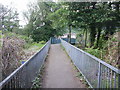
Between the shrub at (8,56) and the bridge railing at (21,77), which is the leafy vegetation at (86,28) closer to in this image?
the shrub at (8,56)

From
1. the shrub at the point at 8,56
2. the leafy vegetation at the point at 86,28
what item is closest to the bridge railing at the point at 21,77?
the shrub at the point at 8,56

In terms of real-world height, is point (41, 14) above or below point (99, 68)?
above

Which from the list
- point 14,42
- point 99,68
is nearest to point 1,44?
point 14,42

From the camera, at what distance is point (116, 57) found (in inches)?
173

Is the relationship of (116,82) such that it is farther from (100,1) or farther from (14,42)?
(100,1)

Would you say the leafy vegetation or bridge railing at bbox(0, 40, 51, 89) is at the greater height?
the leafy vegetation

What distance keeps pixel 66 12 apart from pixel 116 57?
17.5 feet

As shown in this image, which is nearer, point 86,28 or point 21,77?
point 21,77

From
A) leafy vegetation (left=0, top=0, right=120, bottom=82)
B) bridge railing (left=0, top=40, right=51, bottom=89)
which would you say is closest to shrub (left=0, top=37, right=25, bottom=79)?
leafy vegetation (left=0, top=0, right=120, bottom=82)

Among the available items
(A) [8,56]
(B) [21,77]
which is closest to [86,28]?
(A) [8,56]

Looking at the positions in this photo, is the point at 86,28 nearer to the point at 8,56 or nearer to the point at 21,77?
the point at 8,56

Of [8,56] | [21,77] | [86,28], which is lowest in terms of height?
[21,77]

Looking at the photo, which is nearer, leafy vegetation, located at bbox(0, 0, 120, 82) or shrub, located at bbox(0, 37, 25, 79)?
shrub, located at bbox(0, 37, 25, 79)

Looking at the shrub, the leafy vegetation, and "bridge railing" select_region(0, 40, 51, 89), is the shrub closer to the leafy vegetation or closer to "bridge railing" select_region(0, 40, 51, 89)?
the leafy vegetation
